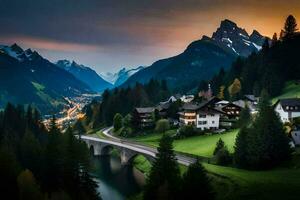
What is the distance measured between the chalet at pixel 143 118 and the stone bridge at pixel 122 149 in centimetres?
1260

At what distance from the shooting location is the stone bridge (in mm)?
101537

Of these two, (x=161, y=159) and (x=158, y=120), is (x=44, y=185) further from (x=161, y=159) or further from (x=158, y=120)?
(x=158, y=120)

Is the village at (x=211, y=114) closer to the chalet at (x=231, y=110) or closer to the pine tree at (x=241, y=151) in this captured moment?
the chalet at (x=231, y=110)

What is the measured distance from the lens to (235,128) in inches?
4481

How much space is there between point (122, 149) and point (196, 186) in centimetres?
6448

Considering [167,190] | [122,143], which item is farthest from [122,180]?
[167,190]

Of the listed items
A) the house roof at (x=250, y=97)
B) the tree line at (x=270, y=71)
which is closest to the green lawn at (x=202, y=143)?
the house roof at (x=250, y=97)

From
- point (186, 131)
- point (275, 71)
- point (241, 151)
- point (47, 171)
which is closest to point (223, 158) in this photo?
Answer: point (241, 151)

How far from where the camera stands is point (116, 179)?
98.5 m

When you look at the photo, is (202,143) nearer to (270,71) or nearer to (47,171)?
(47,171)

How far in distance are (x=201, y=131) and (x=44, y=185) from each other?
175 ft

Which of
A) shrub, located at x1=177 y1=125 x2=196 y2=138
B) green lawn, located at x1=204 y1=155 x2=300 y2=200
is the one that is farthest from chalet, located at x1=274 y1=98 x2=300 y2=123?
green lawn, located at x1=204 y1=155 x2=300 y2=200

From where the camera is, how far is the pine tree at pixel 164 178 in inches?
2077

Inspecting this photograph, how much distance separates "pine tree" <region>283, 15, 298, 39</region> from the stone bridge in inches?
3748
